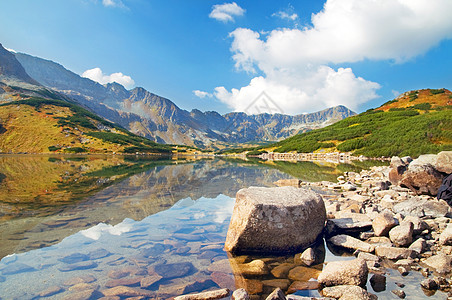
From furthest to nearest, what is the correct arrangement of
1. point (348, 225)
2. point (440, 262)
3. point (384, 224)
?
point (348, 225) → point (384, 224) → point (440, 262)

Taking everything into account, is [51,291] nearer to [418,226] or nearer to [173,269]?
[173,269]

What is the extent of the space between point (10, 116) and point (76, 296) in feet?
744

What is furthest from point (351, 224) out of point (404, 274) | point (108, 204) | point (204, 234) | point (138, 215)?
point (108, 204)

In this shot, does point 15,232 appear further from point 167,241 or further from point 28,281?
point 167,241

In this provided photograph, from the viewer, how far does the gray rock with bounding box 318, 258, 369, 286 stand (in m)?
6.78

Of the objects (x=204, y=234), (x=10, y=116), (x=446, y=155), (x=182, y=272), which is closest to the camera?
(x=182, y=272)

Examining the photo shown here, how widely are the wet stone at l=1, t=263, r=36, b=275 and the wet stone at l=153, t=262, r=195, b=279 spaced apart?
4.03m

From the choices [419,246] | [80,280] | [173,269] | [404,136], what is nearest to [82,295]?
[80,280]

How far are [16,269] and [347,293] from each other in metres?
10.1

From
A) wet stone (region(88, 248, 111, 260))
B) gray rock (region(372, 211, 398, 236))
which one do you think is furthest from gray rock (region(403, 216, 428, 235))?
wet stone (region(88, 248, 111, 260))

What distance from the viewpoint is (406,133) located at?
9881 centimetres

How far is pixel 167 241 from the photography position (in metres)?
10.4

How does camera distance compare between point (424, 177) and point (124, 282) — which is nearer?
point (124, 282)

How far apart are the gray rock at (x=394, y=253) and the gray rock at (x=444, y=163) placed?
12016 millimetres
